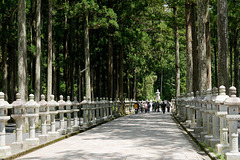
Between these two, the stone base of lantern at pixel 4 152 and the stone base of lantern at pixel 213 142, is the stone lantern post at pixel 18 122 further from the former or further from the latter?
the stone base of lantern at pixel 213 142

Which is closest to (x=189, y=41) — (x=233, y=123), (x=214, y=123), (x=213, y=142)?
(x=213, y=142)

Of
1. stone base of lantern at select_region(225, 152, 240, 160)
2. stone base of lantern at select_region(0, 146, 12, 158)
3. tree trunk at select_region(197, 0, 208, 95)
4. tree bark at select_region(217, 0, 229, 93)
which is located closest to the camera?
stone base of lantern at select_region(225, 152, 240, 160)

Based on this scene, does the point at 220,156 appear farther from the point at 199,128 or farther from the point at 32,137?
the point at 199,128

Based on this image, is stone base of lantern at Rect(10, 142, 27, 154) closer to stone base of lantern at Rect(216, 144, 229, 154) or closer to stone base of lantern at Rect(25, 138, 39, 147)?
stone base of lantern at Rect(25, 138, 39, 147)

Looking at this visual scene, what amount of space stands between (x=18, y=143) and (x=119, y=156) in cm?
320

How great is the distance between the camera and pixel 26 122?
21406mm

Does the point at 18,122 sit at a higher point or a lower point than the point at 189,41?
lower

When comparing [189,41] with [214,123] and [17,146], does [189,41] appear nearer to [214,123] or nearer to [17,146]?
[214,123]

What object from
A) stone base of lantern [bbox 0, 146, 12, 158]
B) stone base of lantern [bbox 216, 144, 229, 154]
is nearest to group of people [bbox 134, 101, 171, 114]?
stone base of lantern [bbox 216, 144, 229, 154]

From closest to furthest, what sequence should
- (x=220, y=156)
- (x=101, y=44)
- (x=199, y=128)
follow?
(x=220, y=156), (x=199, y=128), (x=101, y=44)

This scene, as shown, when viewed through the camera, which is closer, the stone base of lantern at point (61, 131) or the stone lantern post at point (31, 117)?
the stone lantern post at point (31, 117)

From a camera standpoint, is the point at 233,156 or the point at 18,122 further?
the point at 18,122

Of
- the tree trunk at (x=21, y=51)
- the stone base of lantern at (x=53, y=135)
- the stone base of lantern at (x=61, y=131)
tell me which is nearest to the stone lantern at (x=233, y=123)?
the stone base of lantern at (x=53, y=135)

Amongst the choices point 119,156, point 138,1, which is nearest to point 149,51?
point 138,1
